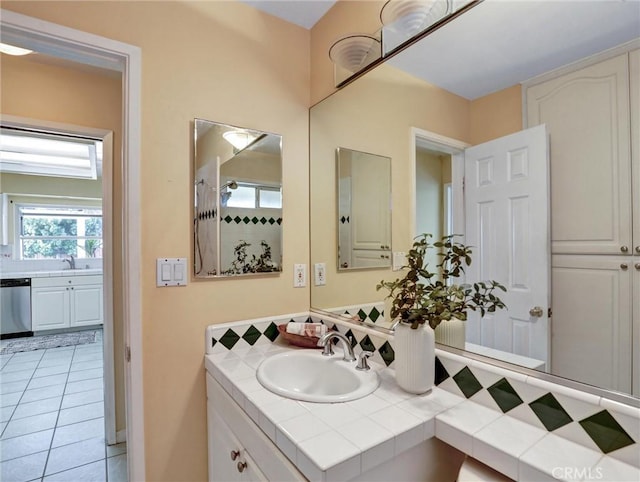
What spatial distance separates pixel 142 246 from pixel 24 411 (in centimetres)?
238

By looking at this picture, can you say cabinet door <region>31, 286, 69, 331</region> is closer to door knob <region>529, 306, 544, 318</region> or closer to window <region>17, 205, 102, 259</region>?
window <region>17, 205, 102, 259</region>

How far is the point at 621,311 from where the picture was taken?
77 centimetres

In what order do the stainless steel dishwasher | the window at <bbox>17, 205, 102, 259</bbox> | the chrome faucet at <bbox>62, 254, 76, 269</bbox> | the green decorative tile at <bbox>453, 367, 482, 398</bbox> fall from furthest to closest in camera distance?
the chrome faucet at <bbox>62, 254, 76, 269</bbox>
the window at <bbox>17, 205, 102, 259</bbox>
the stainless steel dishwasher
the green decorative tile at <bbox>453, 367, 482, 398</bbox>

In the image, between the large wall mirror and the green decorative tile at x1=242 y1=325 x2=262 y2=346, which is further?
the green decorative tile at x1=242 y1=325 x2=262 y2=346

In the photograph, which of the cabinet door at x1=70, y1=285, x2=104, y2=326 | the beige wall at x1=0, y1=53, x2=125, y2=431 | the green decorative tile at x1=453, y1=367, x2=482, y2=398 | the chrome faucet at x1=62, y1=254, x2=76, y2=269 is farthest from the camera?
the chrome faucet at x1=62, y1=254, x2=76, y2=269

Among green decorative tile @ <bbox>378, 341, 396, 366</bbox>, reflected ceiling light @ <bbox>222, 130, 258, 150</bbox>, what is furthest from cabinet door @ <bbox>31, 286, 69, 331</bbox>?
green decorative tile @ <bbox>378, 341, 396, 366</bbox>

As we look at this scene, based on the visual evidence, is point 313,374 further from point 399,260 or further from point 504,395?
point 504,395

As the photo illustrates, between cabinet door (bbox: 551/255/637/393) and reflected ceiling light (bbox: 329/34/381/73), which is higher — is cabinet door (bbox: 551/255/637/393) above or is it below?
below

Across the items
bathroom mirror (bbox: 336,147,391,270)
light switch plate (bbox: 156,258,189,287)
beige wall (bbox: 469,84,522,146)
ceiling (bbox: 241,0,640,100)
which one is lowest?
light switch plate (bbox: 156,258,189,287)

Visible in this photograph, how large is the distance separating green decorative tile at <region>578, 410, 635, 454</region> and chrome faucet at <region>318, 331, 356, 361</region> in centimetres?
71

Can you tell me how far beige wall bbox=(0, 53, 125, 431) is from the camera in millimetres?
1892

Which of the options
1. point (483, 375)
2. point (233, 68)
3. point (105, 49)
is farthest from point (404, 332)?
point (105, 49)

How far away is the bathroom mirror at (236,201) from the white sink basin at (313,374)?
1.42 feet

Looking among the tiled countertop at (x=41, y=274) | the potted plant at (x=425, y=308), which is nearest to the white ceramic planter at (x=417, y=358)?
the potted plant at (x=425, y=308)
